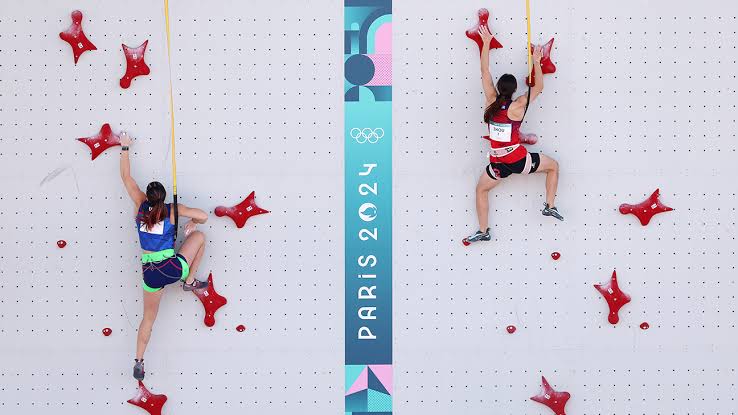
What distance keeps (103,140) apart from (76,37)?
489 millimetres

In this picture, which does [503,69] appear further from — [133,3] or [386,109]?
[133,3]

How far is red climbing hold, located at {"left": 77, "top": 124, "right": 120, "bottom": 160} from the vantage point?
3.44 metres

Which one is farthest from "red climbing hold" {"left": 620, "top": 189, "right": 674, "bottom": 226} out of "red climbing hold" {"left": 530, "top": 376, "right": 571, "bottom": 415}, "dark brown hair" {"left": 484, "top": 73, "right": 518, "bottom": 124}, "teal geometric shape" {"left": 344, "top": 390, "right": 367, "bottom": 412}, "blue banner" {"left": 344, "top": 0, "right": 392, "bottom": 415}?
"teal geometric shape" {"left": 344, "top": 390, "right": 367, "bottom": 412}

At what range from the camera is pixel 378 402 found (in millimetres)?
3559

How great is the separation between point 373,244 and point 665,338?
1.47 metres

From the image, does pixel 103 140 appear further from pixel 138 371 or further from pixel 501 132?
pixel 501 132

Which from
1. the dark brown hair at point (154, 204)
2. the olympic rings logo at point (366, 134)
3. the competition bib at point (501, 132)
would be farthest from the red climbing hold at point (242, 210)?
the competition bib at point (501, 132)

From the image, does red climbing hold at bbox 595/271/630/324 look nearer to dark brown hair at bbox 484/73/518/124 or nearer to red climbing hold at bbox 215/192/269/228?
dark brown hair at bbox 484/73/518/124

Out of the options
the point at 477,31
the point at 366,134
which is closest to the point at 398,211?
the point at 366,134

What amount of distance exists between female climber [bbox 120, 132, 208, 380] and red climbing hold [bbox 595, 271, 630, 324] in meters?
1.90

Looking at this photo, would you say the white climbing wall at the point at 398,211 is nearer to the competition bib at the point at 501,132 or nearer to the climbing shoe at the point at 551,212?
the climbing shoe at the point at 551,212

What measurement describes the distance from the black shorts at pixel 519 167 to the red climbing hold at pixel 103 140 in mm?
1758

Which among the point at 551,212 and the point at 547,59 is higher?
the point at 547,59

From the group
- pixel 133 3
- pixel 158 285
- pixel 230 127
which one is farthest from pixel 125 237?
pixel 133 3
